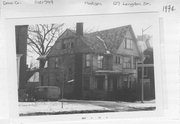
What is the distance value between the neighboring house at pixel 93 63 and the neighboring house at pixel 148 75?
1 centimetres

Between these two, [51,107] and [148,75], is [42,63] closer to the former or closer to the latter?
[51,107]

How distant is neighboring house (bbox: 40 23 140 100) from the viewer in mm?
405

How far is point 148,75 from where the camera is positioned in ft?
1.33

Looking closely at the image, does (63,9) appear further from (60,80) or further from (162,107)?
(162,107)

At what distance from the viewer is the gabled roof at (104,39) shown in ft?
1.34

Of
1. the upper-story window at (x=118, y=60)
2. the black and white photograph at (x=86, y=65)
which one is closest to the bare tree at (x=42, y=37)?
the black and white photograph at (x=86, y=65)

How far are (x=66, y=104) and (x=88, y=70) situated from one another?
7 centimetres

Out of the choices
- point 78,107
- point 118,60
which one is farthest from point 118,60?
point 78,107

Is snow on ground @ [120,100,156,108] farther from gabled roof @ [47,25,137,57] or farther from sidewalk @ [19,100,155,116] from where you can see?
gabled roof @ [47,25,137,57]

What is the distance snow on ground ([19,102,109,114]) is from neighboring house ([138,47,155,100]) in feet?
0.27

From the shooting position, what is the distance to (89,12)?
41cm

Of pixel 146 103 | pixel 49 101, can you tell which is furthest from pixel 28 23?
pixel 146 103

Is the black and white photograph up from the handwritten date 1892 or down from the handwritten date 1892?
down

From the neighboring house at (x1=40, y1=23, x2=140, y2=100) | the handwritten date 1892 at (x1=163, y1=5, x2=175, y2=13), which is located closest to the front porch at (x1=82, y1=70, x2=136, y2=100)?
the neighboring house at (x1=40, y1=23, x2=140, y2=100)
